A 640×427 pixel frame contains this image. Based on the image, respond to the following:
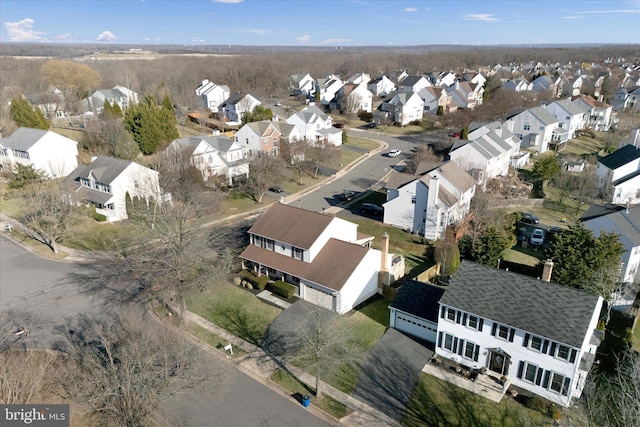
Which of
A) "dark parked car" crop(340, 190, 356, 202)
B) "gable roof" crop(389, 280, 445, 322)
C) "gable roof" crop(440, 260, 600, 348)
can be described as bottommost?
"dark parked car" crop(340, 190, 356, 202)

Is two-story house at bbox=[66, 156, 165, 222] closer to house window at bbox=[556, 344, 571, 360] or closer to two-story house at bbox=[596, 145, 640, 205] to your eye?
house window at bbox=[556, 344, 571, 360]

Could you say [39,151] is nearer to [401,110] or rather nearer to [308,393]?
[308,393]

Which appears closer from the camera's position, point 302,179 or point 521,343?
point 521,343

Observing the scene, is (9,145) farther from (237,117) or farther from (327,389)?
(327,389)

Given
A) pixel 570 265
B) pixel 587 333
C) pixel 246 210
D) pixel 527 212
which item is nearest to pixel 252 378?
pixel 587 333

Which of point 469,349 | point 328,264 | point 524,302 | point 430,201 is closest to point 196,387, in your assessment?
point 328,264

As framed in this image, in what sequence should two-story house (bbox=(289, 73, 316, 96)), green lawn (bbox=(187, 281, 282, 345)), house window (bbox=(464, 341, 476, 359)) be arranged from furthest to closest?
1. two-story house (bbox=(289, 73, 316, 96))
2. green lawn (bbox=(187, 281, 282, 345))
3. house window (bbox=(464, 341, 476, 359))

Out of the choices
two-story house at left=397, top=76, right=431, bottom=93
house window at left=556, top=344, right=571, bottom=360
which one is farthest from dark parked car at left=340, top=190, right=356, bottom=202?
two-story house at left=397, top=76, right=431, bottom=93
